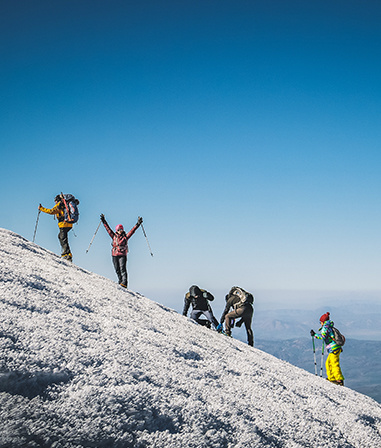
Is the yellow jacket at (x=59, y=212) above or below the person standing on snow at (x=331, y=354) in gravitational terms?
above

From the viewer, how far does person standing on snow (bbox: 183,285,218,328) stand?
13820 mm

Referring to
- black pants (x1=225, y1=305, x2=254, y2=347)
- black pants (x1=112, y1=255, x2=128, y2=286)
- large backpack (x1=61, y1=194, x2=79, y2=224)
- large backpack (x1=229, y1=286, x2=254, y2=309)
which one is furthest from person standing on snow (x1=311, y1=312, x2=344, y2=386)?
large backpack (x1=61, y1=194, x2=79, y2=224)

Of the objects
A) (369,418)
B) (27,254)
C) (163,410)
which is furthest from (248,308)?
(163,410)

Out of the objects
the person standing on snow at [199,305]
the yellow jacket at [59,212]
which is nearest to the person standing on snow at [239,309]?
the person standing on snow at [199,305]

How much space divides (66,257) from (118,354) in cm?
1053

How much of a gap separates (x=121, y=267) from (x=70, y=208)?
3668 millimetres

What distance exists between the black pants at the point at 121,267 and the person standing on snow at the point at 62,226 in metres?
2.24

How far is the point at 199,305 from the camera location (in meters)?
13.9

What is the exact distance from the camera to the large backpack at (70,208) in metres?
14.4

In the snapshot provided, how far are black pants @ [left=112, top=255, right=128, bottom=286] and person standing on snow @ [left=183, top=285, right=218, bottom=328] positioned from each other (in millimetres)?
2950

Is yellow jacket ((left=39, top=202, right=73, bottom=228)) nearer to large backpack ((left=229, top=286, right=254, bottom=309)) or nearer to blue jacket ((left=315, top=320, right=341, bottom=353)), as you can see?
large backpack ((left=229, top=286, right=254, bottom=309))

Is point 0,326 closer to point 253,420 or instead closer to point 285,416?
point 253,420

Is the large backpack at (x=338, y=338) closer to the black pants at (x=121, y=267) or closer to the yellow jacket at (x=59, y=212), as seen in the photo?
the black pants at (x=121, y=267)

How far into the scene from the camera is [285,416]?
510 centimetres
